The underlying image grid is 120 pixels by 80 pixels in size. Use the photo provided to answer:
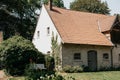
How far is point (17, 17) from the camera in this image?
52.0 meters

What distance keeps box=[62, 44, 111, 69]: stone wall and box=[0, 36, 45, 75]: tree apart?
4.76 m

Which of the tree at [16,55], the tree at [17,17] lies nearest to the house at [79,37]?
the tree at [16,55]

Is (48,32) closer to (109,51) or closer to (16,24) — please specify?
(109,51)

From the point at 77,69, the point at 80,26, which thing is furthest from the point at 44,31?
the point at 77,69

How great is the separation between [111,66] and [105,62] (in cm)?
104

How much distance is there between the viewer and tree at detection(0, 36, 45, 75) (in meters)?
25.2

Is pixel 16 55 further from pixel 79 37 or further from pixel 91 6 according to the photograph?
pixel 91 6

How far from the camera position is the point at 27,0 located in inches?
2131

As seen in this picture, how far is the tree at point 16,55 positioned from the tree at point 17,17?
23.2 m

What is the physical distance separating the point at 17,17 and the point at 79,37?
23.5 metres

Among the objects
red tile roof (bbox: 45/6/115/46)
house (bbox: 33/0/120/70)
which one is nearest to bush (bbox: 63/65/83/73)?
house (bbox: 33/0/120/70)

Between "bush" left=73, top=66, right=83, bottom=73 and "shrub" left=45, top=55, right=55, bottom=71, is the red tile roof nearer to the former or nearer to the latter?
"shrub" left=45, top=55, right=55, bottom=71

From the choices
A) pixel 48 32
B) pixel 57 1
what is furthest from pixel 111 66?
pixel 57 1

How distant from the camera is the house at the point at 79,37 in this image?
3041 centimetres
